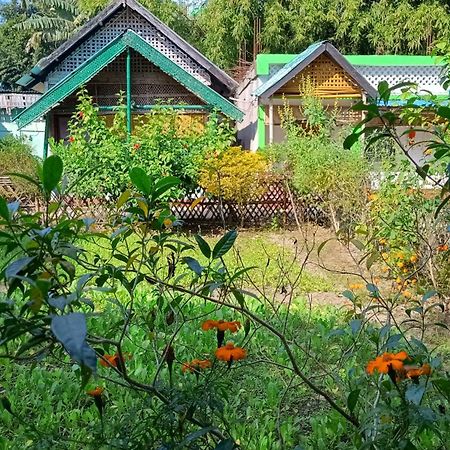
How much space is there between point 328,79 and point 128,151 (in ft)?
21.2

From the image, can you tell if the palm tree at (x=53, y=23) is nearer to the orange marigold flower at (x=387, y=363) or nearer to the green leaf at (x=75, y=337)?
the orange marigold flower at (x=387, y=363)

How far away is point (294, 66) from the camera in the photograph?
13.6m

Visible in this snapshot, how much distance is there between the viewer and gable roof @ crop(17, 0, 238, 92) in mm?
12781

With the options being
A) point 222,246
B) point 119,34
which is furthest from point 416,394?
point 119,34

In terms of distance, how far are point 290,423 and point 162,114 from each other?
7978 mm

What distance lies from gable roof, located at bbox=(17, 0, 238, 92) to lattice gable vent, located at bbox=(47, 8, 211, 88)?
0.13m

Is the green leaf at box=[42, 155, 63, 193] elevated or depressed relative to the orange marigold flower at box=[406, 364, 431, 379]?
elevated

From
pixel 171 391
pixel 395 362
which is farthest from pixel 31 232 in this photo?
pixel 395 362

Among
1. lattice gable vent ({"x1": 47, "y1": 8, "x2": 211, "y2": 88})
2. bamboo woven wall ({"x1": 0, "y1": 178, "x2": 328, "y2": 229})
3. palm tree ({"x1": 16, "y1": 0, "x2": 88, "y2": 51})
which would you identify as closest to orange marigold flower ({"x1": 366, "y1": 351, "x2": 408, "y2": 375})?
bamboo woven wall ({"x1": 0, "y1": 178, "x2": 328, "y2": 229})

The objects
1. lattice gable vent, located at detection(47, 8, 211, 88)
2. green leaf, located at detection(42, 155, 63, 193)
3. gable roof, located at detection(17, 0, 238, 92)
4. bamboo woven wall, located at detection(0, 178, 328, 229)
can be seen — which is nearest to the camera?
green leaf, located at detection(42, 155, 63, 193)

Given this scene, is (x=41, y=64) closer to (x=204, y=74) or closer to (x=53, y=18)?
(x=204, y=74)

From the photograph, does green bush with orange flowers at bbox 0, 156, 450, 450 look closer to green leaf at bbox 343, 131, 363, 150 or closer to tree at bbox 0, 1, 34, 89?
green leaf at bbox 343, 131, 363, 150

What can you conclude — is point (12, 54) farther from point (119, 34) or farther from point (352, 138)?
point (352, 138)

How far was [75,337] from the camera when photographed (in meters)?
0.73
